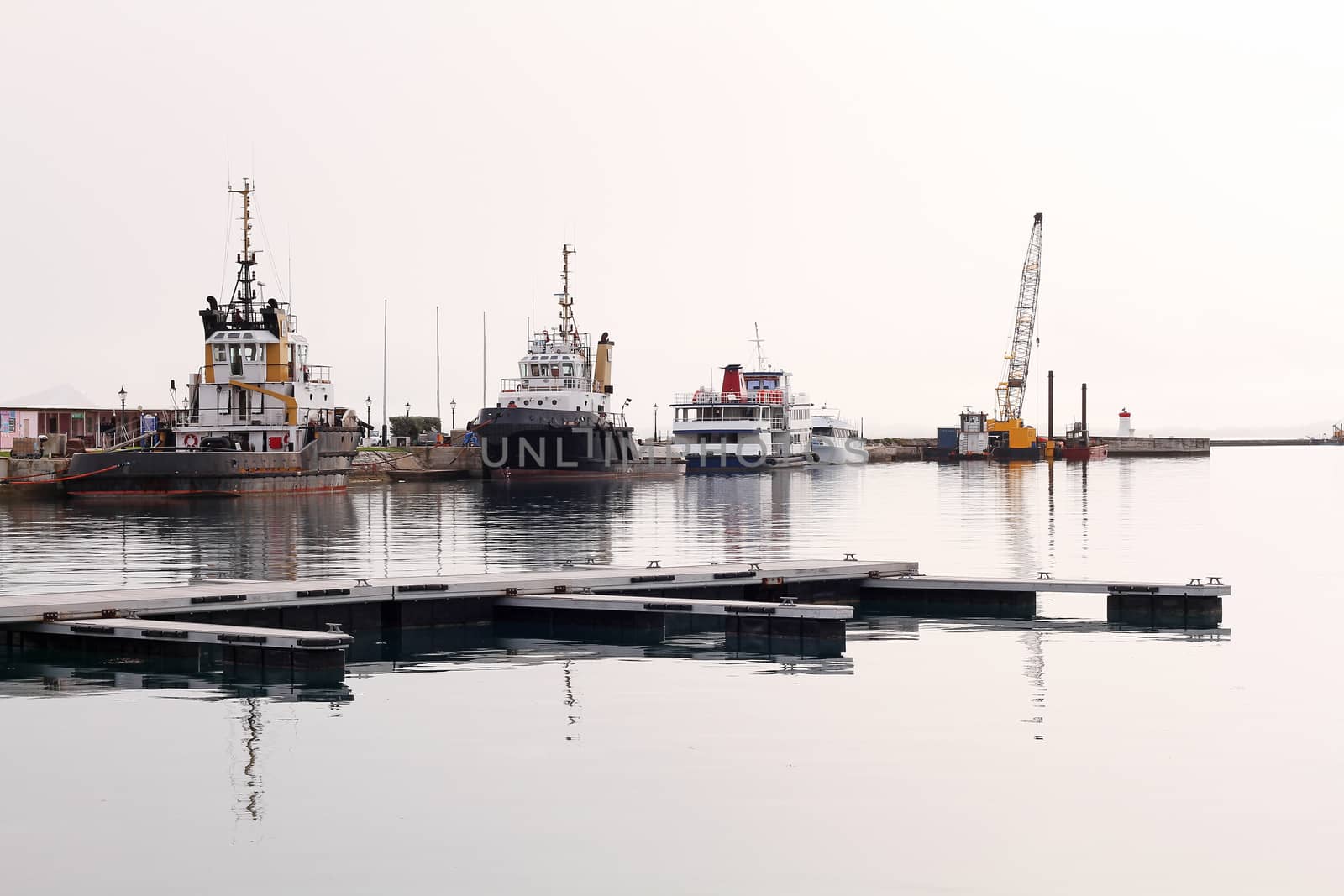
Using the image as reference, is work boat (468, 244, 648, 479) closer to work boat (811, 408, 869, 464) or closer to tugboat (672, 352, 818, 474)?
tugboat (672, 352, 818, 474)

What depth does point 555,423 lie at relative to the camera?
106188 mm

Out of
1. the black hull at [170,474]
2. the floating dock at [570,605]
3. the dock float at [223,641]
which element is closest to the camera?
the dock float at [223,641]

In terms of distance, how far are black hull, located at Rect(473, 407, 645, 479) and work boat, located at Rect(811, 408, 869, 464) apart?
64013 mm

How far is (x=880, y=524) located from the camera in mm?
59688

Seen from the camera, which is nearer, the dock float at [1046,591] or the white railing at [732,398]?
the dock float at [1046,591]

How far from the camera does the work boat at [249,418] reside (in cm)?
7256

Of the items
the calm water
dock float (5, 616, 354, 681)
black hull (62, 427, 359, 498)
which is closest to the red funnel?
black hull (62, 427, 359, 498)

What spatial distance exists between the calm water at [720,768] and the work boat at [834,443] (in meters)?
142

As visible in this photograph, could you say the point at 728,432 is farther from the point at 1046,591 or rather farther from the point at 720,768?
the point at 720,768

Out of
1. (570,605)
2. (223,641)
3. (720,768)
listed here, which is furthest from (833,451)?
(720,768)

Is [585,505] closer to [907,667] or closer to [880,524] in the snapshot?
[880,524]

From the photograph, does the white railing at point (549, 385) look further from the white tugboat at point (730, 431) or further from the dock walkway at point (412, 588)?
the dock walkway at point (412, 588)

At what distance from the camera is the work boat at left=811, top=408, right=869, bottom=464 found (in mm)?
175125

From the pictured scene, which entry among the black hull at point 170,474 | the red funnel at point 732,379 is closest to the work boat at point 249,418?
the black hull at point 170,474
